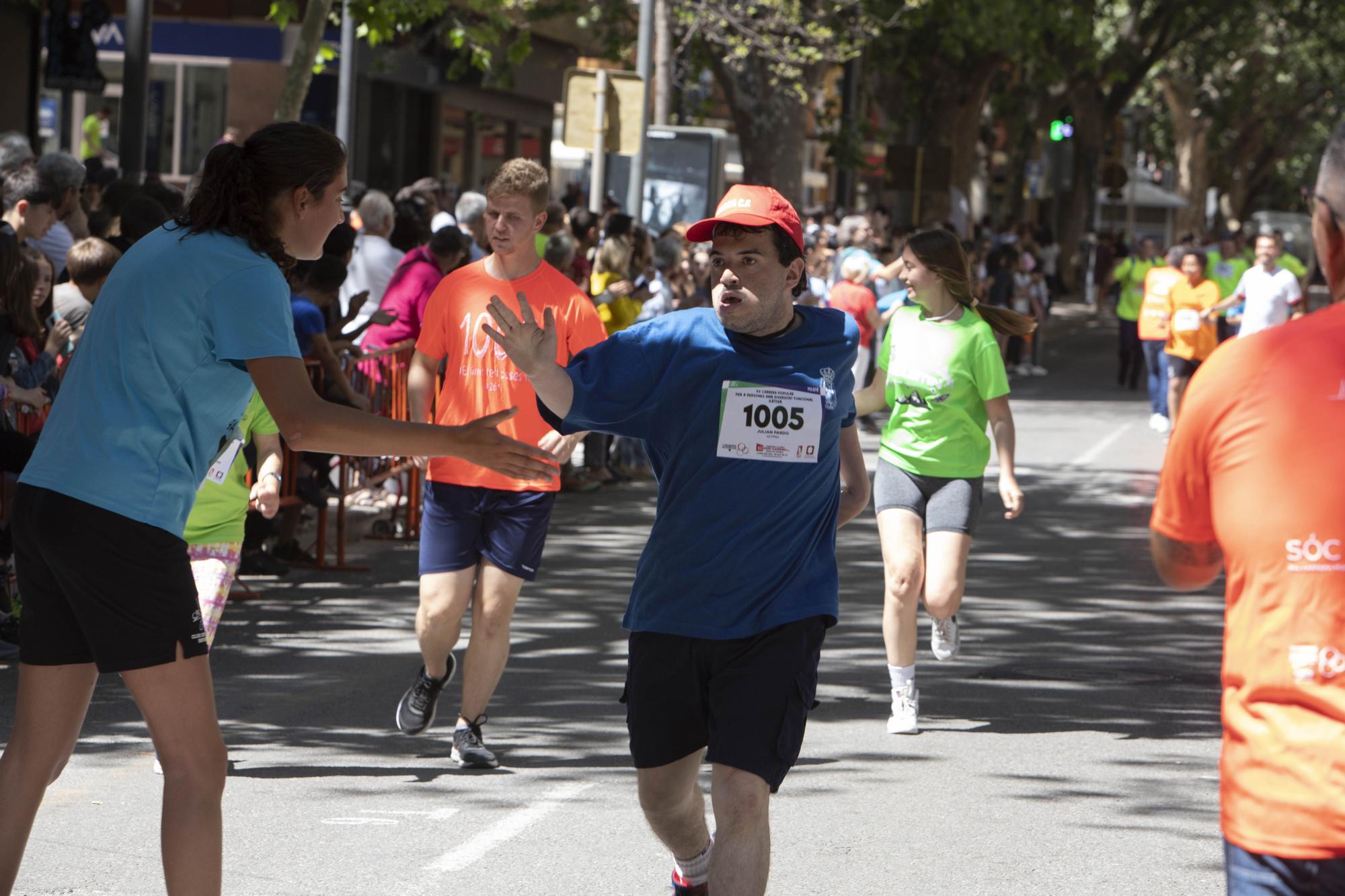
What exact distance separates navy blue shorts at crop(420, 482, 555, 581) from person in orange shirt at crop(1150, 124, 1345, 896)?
3.77 m

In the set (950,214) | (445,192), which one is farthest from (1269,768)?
(950,214)

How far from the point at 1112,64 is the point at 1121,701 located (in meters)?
35.1

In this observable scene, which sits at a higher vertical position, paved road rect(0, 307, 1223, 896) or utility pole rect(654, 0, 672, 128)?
utility pole rect(654, 0, 672, 128)

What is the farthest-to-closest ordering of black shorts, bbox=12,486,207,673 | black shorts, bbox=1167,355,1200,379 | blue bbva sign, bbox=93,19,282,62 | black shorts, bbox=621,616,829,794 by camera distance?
blue bbva sign, bbox=93,19,282,62
black shorts, bbox=1167,355,1200,379
black shorts, bbox=621,616,829,794
black shorts, bbox=12,486,207,673

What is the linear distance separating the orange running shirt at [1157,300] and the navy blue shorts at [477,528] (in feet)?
44.3

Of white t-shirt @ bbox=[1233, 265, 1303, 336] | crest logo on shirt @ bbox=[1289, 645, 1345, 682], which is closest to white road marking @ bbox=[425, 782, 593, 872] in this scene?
crest logo on shirt @ bbox=[1289, 645, 1345, 682]

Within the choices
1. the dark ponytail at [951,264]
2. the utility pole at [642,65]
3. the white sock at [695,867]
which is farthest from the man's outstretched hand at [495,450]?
the utility pole at [642,65]

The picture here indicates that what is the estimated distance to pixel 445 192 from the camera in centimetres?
1714

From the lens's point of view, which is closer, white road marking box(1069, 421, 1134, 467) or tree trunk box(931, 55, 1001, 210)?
white road marking box(1069, 421, 1134, 467)

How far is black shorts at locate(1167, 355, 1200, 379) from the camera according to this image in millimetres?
18234

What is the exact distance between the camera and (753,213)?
14.5ft

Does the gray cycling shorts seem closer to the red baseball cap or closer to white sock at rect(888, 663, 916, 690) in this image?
white sock at rect(888, 663, 916, 690)

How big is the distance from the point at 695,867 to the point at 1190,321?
47.3 feet

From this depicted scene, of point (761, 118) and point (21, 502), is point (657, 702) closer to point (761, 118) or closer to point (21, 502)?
point (21, 502)
